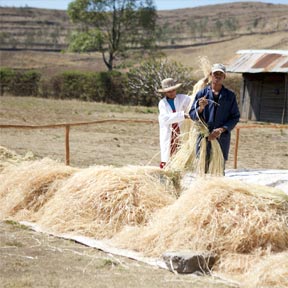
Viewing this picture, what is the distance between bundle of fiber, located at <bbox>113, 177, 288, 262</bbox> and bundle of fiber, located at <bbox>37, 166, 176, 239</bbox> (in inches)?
14.1

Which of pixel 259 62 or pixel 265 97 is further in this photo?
pixel 265 97

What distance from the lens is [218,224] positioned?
18.8 feet

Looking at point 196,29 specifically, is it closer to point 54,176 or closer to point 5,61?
point 5,61

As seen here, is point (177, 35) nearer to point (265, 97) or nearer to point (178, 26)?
point (178, 26)

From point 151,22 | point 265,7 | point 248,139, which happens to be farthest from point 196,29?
point 248,139

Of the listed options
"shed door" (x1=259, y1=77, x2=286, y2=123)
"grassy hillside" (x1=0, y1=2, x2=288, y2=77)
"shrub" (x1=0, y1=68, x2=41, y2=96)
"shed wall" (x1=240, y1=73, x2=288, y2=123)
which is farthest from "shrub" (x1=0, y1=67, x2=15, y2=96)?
"grassy hillside" (x1=0, y1=2, x2=288, y2=77)

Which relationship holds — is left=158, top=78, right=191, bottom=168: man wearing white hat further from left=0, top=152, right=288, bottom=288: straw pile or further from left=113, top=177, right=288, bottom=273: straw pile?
left=113, top=177, right=288, bottom=273: straw pile

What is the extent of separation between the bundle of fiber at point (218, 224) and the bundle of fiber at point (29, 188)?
4.65 ft

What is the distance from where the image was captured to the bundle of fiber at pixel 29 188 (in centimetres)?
737

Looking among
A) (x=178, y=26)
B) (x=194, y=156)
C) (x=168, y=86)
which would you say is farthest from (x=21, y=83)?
(x=178, y=26)

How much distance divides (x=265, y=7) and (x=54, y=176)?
109 metres

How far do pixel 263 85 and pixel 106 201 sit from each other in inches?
787

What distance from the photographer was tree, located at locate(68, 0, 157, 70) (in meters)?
46.0

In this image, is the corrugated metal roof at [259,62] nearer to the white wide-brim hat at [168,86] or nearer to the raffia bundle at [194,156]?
the white wide-brim hat at [168,86]
